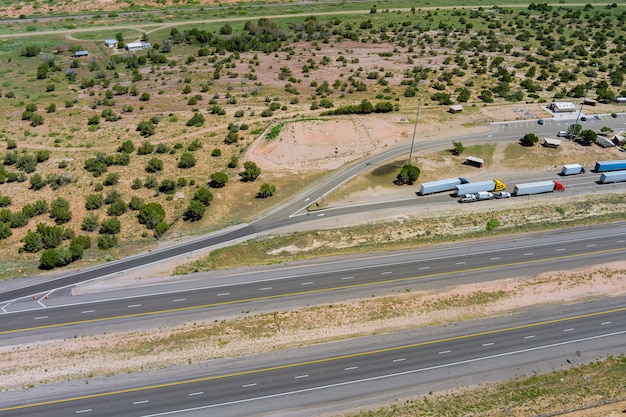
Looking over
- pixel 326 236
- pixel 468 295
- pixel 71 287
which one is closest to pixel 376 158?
pixel 326 236

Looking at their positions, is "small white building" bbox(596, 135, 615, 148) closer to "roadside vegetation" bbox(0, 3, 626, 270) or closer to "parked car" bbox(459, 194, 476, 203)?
"roadside vegetation" bbox(0, 3, 626, 270)

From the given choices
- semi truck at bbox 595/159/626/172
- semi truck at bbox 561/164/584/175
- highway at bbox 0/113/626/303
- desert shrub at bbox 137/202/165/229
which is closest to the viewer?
highway at bbox 0/113/626/303

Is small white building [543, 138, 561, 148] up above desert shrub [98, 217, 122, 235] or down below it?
below

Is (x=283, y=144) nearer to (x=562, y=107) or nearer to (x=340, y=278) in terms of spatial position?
(x=340, y=278)

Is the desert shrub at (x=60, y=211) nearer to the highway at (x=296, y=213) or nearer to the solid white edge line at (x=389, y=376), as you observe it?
the highway at (x=296, y=213)

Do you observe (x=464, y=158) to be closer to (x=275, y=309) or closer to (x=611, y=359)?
(x=611, y=359)

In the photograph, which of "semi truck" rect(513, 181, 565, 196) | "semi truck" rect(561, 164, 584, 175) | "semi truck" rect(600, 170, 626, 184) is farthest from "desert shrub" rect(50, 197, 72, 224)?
"semi truck" rect(600, 170, 626, 184)
